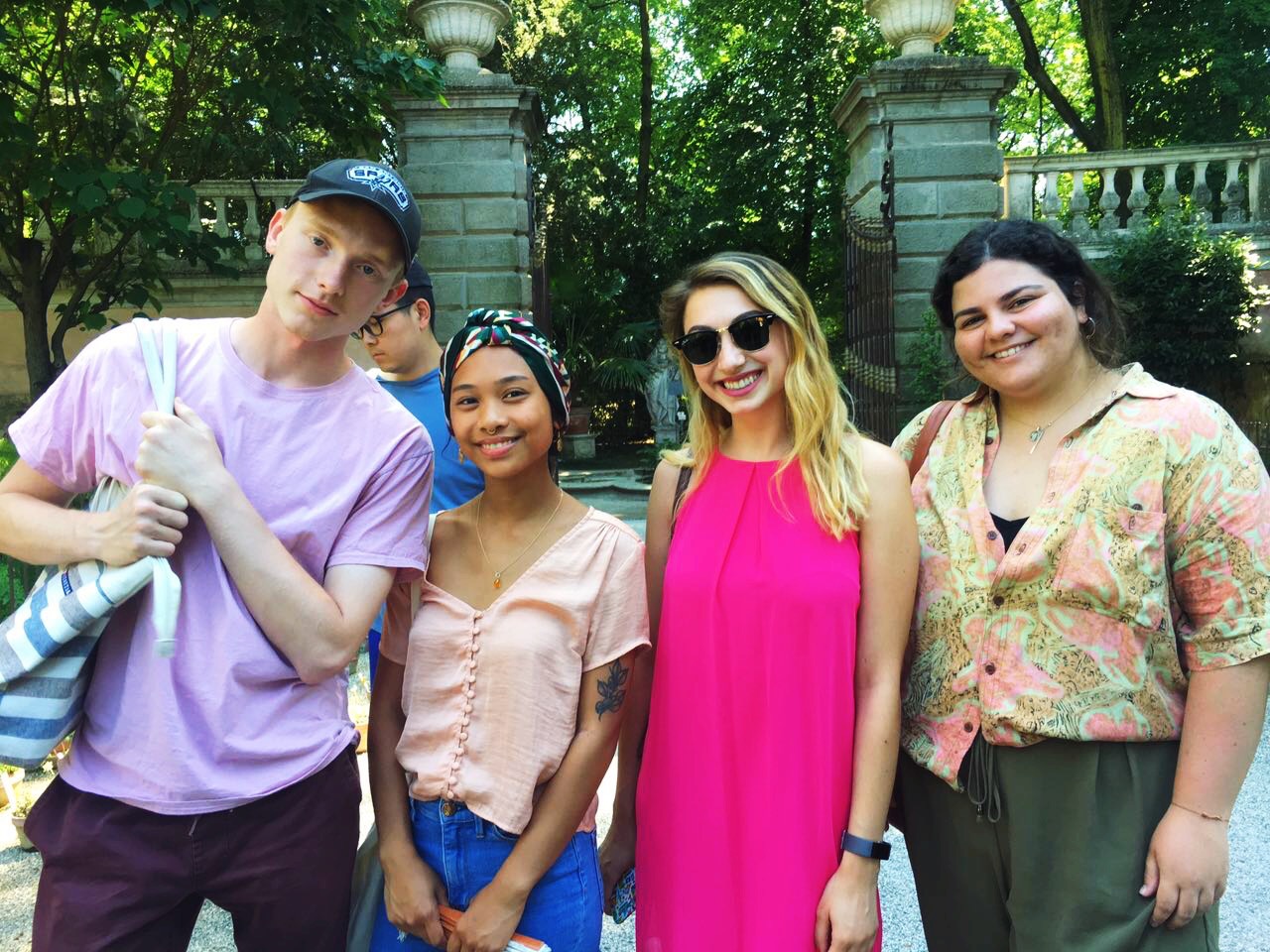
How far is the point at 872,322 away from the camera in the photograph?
9109mm

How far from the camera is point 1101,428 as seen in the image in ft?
5.99

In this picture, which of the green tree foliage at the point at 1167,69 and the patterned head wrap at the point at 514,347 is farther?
the green tree foliage at the point at 1167,69

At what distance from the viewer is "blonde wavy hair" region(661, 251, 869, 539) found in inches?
74.5

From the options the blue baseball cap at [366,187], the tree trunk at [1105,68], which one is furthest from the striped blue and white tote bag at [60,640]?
the tree trunk at [1105,68]

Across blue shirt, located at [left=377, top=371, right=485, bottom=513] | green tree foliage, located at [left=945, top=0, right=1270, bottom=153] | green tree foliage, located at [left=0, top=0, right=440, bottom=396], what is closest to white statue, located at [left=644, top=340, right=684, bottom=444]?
green tree foliage, located at [left=945, top=0, right=1270, bottom=153]

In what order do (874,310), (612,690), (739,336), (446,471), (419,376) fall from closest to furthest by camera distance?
(612,690)
(739,336)
(446,471)
(419,376)
(874,310)

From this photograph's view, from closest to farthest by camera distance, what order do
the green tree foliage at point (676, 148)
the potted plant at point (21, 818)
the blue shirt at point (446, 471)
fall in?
the blue shirt at point (446, 471), the potted plant at point (21, 818), the green tree foliage at point (676, 148)

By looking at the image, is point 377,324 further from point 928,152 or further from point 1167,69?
point 1167,69

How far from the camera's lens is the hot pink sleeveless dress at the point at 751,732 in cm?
184

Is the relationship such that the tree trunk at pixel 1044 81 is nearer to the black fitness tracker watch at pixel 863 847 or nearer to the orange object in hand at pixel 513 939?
the black fitness tracker watch at pixel 863 847

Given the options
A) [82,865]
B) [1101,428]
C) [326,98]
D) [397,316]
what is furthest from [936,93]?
[82,865]

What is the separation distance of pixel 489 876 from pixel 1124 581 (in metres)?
1.38

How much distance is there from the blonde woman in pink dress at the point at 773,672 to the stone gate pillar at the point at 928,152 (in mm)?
7323

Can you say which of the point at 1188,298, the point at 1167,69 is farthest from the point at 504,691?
the point at 1167,69
